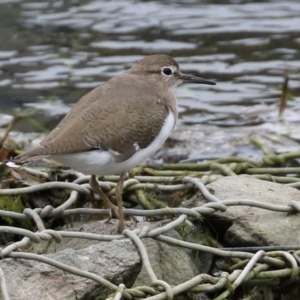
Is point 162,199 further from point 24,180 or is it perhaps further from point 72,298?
point 72,298

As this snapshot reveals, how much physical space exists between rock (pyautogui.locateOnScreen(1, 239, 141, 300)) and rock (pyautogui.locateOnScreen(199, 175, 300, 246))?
0.77m

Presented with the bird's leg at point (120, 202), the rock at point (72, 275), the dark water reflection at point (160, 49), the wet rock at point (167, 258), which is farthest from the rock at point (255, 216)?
the dark water reflection at point (160, 49)

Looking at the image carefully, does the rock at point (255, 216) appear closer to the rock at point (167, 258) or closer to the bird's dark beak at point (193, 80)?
the rock at point (167, 258)

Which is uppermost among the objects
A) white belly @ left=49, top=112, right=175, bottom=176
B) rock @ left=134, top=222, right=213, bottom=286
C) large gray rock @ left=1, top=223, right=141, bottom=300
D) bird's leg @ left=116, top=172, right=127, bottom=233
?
white belly @ left=49, top=112, right=175, bottom=176

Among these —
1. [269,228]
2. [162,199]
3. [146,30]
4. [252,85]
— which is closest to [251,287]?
[269,228]

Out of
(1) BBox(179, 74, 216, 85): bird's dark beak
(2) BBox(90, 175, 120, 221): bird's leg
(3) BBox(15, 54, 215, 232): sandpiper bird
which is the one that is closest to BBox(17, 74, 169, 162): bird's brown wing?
(3) BBox(15, 54, 215, 232): sandpiper bird

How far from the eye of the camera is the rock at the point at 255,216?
4.50 metres

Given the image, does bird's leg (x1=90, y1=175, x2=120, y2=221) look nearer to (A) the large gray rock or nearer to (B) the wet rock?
(B) the wet rock

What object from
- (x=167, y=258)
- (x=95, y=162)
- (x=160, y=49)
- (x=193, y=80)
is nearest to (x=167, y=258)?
(x=167, y=258)

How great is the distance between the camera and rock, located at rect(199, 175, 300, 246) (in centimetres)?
450

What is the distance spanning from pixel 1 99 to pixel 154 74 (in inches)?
127

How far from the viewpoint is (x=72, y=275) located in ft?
12.7

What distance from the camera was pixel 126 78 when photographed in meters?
5.34

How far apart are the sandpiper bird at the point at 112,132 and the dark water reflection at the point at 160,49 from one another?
2.73 meters
